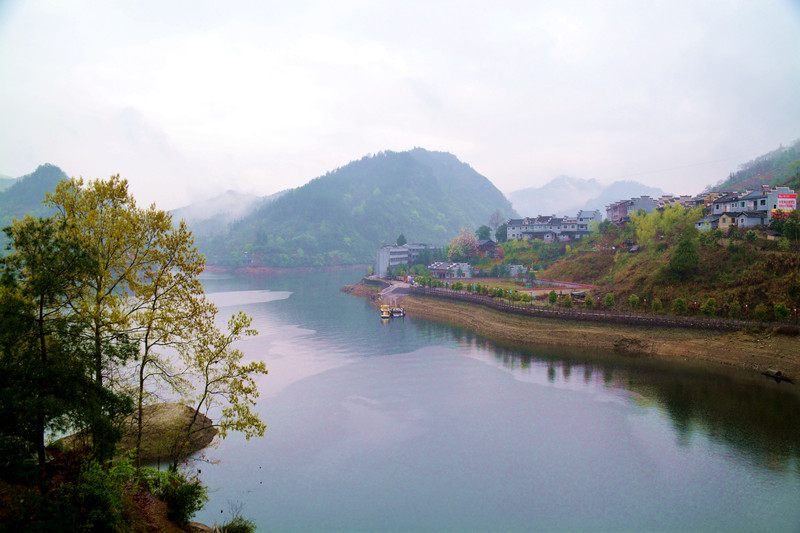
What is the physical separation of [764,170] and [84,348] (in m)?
120

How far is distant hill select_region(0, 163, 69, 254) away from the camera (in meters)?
112

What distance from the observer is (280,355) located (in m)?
42.7

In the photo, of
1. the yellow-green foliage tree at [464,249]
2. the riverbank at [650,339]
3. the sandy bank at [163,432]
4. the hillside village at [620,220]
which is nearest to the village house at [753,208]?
the hillside village at [620,220]

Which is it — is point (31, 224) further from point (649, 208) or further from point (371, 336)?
point (649, 208)

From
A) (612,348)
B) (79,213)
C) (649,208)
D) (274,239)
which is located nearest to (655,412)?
(612,348)

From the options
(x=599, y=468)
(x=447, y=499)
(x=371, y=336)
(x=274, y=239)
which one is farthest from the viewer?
(x=274, y=239)

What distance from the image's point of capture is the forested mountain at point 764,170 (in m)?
85.1

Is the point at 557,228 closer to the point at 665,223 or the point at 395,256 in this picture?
the point at 665,223

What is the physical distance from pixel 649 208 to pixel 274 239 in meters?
128

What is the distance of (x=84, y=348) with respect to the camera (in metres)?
11.7

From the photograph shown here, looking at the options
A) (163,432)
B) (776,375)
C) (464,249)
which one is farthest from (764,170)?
(163,432)

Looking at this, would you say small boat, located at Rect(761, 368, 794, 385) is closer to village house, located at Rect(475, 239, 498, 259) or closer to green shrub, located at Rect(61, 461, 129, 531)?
green shrub, located at Rect(61, 461, 129, 531)

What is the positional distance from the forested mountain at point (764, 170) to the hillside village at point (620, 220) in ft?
Result: 49.2

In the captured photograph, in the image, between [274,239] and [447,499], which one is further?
[274,239]
